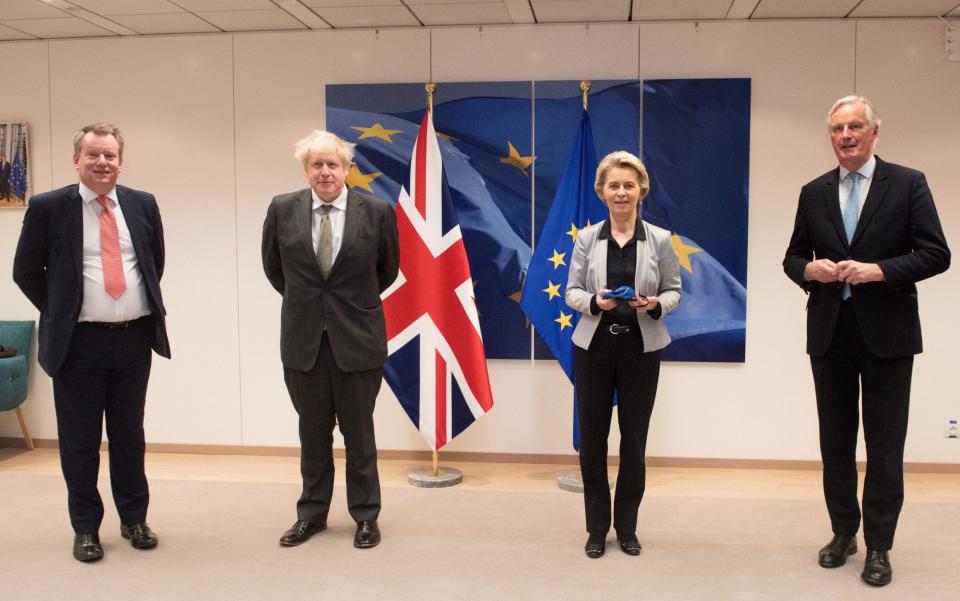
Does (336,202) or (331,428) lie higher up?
(336,202)

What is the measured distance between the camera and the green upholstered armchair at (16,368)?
5.12 m

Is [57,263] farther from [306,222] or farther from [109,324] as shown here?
[306,222]

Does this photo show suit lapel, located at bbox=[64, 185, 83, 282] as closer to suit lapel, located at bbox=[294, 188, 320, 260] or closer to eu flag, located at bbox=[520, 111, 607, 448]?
suit lapel, located at bbox=[294, 188, 320, 260]

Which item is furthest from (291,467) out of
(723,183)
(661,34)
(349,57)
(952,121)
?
(952,121)

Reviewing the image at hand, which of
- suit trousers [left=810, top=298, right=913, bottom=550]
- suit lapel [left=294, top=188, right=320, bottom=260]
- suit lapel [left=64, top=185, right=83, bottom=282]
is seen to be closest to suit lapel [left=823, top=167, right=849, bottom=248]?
suit trousers [left=810, top=298, right=913, bottom=550]

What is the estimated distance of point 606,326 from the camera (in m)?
3.15

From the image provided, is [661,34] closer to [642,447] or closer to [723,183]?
[723,183]

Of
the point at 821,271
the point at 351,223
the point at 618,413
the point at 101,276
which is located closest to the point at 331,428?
the point at 351,223

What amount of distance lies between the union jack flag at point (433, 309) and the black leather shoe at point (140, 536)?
158cm

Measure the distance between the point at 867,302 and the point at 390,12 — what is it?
3.08 meters

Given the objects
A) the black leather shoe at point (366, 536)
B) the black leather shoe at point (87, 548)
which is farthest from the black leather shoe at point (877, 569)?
the black leather shoe at point (87, 548)

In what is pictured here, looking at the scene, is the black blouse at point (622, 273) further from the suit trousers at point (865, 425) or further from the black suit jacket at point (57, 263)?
the black suit jacket at point (57, 263)

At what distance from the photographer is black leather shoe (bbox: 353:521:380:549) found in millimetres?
3389

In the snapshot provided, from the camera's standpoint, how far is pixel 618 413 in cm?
324
